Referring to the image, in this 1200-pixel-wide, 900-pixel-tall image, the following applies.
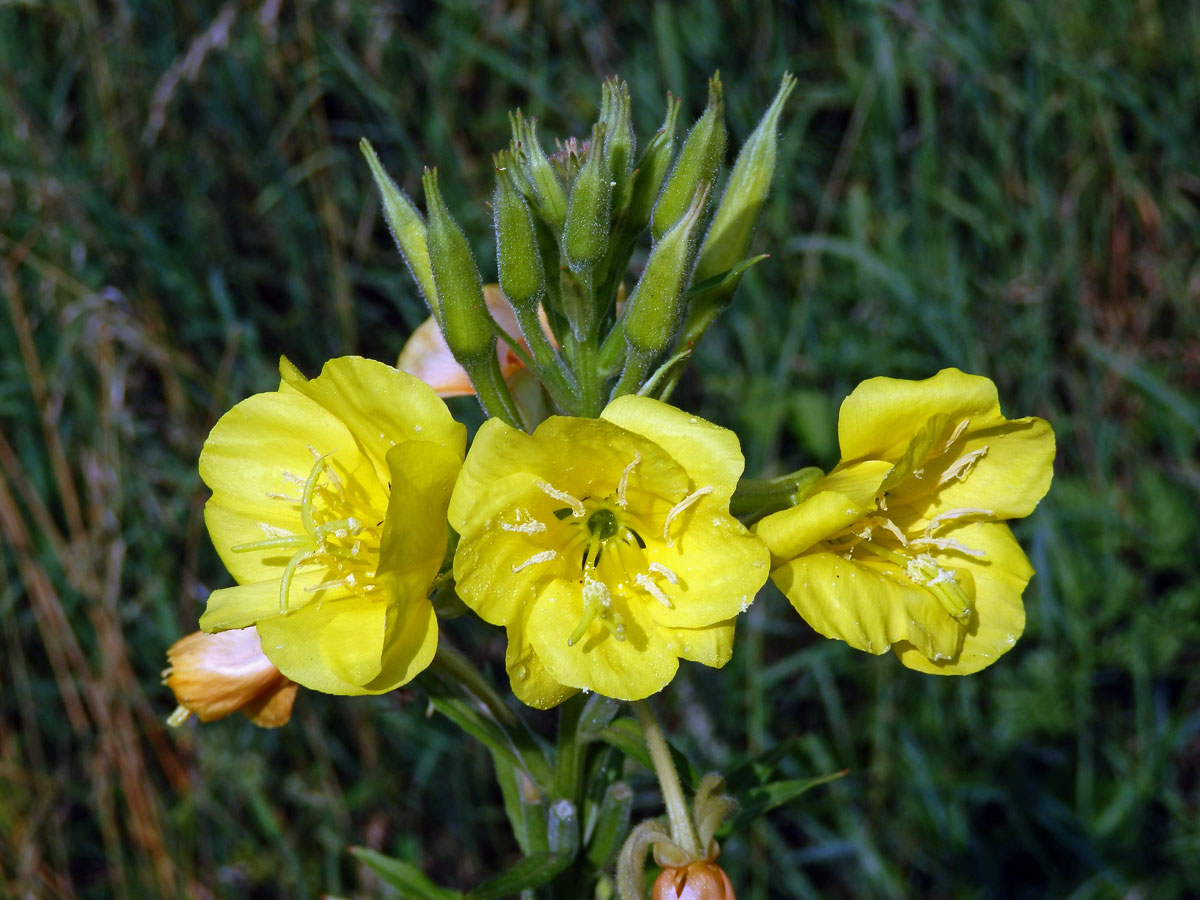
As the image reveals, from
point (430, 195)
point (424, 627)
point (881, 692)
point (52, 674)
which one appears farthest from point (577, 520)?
point (52, 674)

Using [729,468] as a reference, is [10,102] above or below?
above

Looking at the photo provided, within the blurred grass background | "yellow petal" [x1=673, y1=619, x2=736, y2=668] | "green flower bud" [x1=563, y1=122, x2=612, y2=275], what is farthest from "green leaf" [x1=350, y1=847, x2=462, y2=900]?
the blurred grass background

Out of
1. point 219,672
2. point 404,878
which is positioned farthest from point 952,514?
point 219,672

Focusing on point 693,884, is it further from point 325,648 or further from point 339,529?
point 339,529

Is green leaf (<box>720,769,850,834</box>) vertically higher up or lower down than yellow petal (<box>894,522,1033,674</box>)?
lower down

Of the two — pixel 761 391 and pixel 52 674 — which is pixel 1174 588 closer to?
pixel 761 391

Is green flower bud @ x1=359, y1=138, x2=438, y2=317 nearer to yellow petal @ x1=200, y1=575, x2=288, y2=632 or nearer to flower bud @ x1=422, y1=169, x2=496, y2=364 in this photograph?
flower bud @ x1=422, y1=169, x2=496, y2=364

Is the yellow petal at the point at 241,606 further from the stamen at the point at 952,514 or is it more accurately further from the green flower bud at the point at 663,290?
the stamen at the point at 952,514
